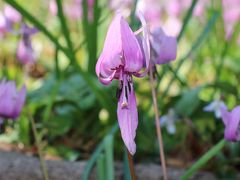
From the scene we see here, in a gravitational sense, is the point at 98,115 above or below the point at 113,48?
below

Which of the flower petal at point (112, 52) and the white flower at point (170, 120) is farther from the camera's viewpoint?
the white flower at point (170, 120)

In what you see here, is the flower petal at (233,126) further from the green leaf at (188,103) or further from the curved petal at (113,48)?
the green leaf at (188,103)

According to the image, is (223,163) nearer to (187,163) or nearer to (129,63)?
(187,163)

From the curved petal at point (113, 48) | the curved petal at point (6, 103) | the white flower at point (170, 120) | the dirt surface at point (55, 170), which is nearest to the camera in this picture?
the curved petal at point (113, 48)

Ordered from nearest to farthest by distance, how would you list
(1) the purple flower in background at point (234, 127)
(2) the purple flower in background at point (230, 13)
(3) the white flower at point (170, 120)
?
(1) the purple flower in background at point (234, 127)
(3) the white flower at point (170, 120)
(2) the purple flower in background at point (230, 13)

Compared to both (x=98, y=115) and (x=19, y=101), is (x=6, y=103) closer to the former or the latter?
(x=19, y=101)

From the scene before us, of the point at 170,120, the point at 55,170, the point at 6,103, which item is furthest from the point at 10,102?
the point at 170,120

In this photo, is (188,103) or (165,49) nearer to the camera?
(165,49)

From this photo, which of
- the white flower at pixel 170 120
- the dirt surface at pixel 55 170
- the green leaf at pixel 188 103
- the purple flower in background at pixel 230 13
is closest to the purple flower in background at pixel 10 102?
the dirt surface at pixel 55 170

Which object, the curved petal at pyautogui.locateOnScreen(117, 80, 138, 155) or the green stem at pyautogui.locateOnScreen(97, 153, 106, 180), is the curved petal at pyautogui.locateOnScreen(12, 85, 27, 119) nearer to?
the green stem at pyautogui.locateOnScreen(97, 153, 106, 180)
